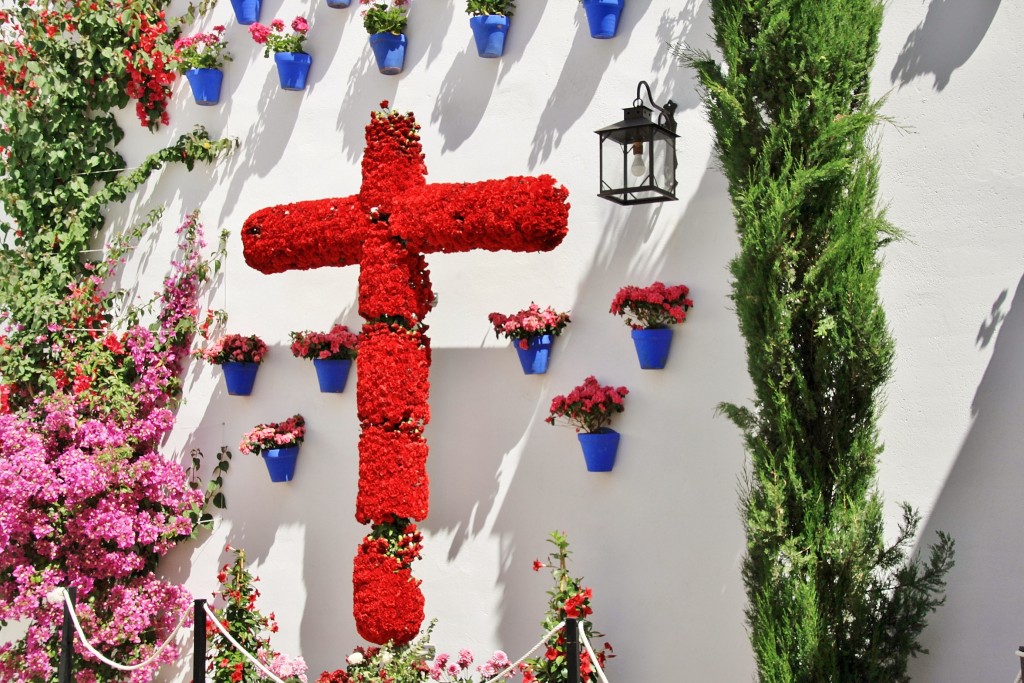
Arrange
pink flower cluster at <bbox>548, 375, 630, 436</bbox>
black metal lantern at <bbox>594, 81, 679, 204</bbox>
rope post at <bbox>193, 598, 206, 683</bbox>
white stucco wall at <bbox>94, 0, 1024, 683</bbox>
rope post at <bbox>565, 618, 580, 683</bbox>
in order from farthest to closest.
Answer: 1. pink flower cluster at <bbox>548, 375, 630, 436</bbox>
2. rope post at <bbox>193, 598, 206, 683</bbox>
3. black metal lantern at <bbox>594, 81, 679, 204</bbox>
4. white stucco wall at <bbox>94, 0, 1024, 683</bbox>
5. rope post at <bbox>565, 618, 580, 683</bbox>

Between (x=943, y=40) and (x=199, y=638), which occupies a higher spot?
(x=943, y=40)

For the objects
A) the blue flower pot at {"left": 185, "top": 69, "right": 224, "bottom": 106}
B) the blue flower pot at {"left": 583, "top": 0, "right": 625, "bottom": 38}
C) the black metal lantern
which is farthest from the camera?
the blue flower pot at {"left": 185, "top": 69, "right": 224, "bottom": 106}

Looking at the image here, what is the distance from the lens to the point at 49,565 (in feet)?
18.5

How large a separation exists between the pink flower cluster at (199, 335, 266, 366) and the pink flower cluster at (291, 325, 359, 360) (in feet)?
1.26

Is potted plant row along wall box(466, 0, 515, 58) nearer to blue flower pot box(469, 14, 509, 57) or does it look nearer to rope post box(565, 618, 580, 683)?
blue flower pot box(469, 14, 509, 57)

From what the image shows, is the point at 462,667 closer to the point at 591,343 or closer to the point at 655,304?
the point at 591,343

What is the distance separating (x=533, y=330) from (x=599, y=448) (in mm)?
662

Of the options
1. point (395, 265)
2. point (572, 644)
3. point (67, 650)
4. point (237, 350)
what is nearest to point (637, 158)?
point (395, 265)

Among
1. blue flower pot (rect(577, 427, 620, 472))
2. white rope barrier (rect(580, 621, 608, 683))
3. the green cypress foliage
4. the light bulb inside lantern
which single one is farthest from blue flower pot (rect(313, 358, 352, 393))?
the green cypress foliage

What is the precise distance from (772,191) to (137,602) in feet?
14.0

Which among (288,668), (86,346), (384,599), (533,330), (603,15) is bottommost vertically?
(288,668)

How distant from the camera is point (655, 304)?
14.9ft

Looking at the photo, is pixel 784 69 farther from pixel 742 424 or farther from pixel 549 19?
pixel 549 19

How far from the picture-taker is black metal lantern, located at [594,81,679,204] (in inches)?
169
